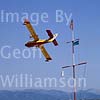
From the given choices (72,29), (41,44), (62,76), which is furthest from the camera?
(41,44)

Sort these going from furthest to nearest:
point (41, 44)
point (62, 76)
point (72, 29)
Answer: point (41, 44) → point (72, 29) → point (62, 76)

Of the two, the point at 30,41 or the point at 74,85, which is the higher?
the point at 30,41

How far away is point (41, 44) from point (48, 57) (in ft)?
14.8

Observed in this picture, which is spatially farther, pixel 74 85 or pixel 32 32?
pixel 32 32

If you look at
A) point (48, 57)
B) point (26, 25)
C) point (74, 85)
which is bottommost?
point (74, 85)

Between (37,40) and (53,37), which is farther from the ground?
(53,37)

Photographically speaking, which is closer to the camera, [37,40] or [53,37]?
[53,37]

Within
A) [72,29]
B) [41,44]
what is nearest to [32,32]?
[41,44]

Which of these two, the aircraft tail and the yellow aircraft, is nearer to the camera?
the aircraft tail

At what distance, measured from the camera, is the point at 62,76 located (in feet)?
239

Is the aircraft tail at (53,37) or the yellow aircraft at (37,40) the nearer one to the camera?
the aircraft tail at (53,37)

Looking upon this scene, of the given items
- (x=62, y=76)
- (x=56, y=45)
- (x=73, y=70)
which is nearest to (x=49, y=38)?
(x=56, y=45)

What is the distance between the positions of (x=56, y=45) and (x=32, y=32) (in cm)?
605

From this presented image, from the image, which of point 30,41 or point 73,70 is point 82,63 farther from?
point 30,41
